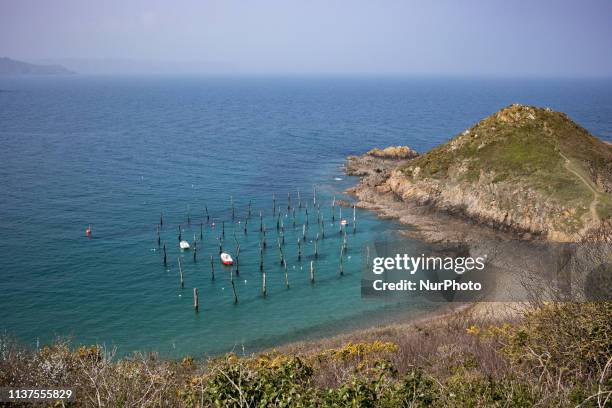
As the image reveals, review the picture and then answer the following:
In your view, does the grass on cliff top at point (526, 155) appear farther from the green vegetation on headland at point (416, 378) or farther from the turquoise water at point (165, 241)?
the green vegetation on headland at point (416, 378)

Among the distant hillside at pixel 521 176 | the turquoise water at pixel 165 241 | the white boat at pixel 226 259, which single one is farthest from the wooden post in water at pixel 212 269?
the distant hillside at pixel 521 176

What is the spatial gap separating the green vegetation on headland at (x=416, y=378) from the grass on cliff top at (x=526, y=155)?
45029mm

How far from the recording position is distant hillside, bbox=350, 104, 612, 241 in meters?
60.0

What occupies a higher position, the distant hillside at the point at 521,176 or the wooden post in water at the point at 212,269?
the distant hillside at the point at 521,176

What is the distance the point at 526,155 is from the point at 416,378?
62348 millimetres

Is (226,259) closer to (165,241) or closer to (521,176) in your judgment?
(165,241)

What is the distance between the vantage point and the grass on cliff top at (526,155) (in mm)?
65188

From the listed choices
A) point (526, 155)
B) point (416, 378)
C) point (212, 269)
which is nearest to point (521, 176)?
point (526, 155)

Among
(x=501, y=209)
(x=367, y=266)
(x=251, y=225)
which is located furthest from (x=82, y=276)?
(x=501, y=209)

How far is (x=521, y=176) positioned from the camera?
221 ft

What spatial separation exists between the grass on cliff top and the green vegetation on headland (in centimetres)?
4503

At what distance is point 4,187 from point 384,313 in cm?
6809

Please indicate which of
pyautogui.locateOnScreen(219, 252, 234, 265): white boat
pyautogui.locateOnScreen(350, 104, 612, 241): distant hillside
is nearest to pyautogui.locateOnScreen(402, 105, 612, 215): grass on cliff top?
pyautogui.locateOnScreen(350, 104, 612, 241): distant hillside

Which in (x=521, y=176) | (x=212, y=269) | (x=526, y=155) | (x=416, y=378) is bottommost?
(x=212, y=269)
